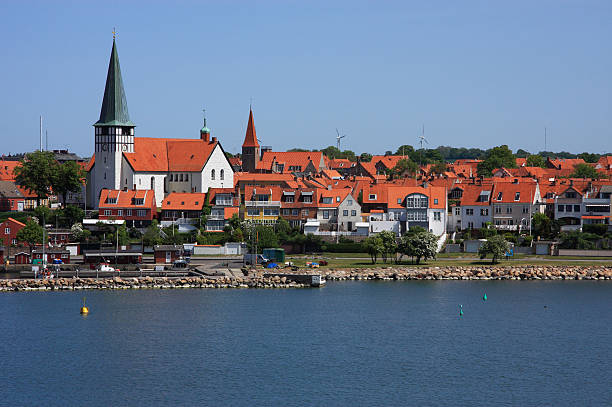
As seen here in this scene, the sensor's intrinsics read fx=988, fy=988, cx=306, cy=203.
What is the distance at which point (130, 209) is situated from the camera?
286 feet

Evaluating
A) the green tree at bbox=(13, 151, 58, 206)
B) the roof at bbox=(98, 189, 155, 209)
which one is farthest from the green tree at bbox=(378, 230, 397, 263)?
the green tree at bbox=(13, 151, 58, 206)

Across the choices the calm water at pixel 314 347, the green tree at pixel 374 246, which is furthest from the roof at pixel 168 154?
the calm water at pixel 314 347

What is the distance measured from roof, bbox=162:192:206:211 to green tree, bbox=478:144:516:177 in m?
51.8

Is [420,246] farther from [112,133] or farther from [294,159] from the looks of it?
[294,159]

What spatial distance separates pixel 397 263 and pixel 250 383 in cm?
3530

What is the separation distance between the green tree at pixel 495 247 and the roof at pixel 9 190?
50.8m

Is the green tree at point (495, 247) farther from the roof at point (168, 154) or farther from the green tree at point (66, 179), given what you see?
the green tree at point (66, 179)

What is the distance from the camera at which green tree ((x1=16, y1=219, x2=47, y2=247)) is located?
258ft

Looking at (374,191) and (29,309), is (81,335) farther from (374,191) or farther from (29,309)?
(374,191)

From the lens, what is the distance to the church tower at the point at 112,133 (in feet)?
305

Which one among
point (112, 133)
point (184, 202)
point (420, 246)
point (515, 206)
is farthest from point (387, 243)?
point (112, 133)

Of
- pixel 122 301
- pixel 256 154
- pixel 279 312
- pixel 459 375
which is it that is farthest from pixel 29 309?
pixel 256 154

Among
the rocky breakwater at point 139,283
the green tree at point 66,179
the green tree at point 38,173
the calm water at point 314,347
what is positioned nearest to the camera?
the calm water at point 314,347

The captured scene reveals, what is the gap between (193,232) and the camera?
277ft
